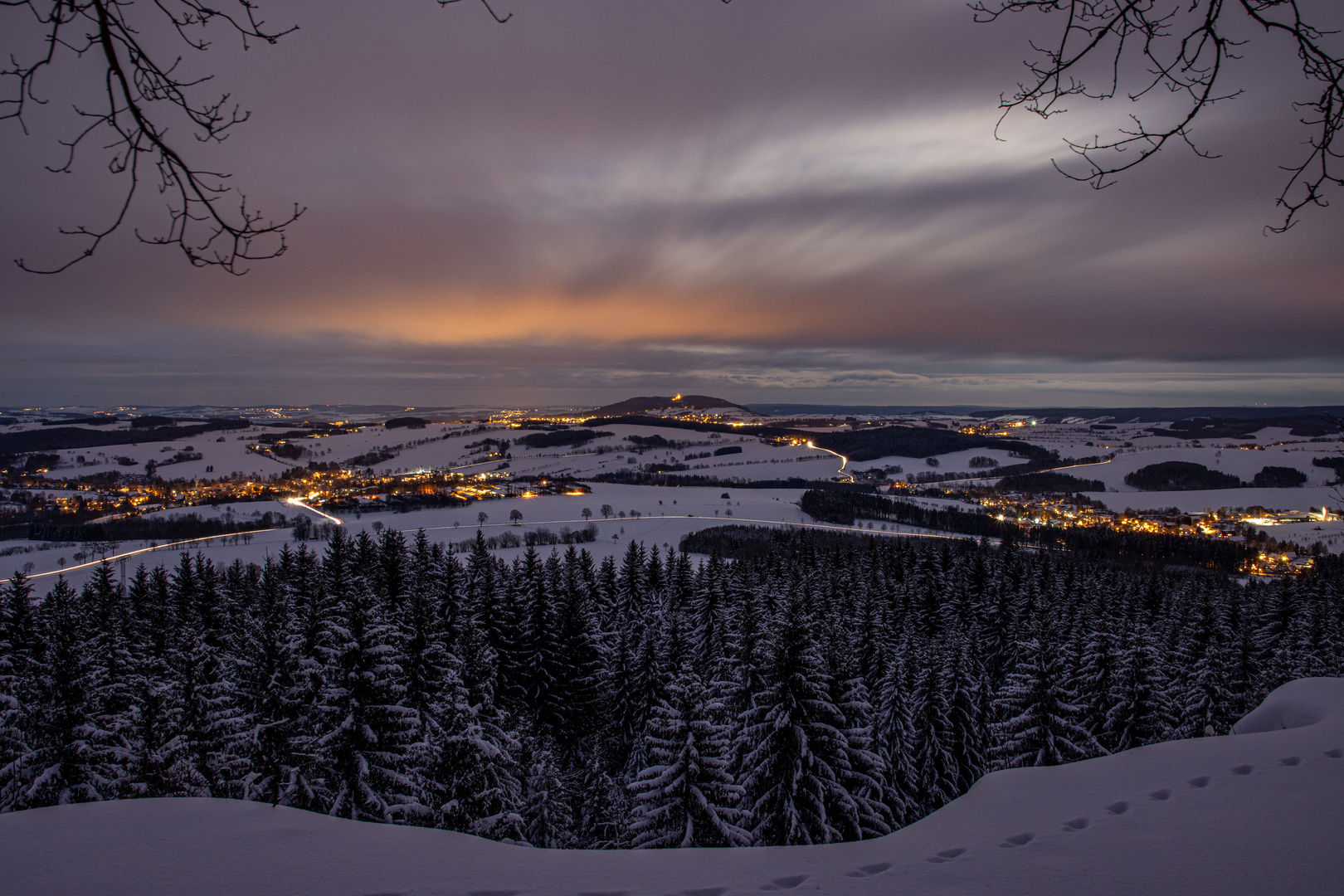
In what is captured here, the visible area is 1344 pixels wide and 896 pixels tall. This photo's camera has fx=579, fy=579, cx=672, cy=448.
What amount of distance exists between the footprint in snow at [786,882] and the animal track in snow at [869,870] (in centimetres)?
30

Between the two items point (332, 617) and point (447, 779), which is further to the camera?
point (447, 779)

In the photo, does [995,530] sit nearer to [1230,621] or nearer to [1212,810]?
[1230,621]

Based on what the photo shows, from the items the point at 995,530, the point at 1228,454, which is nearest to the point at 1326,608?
the point at 995,530

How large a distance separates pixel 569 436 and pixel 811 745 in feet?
578

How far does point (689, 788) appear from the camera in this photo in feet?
39.9

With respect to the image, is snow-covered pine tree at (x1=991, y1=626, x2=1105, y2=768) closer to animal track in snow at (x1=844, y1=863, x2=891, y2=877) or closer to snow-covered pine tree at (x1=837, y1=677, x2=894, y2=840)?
snow-covered pine tree at (x1=837, y1=677, x2=894, y2=840)

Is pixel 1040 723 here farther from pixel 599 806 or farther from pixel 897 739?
pixel 599 806

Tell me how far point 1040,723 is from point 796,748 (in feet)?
29.0

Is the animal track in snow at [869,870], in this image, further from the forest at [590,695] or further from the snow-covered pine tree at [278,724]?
the snow-covered pine tree at [278,724]

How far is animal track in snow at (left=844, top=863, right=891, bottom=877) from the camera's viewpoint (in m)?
3.65

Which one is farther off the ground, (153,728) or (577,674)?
(153,728)

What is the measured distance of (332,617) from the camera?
12.5 meters

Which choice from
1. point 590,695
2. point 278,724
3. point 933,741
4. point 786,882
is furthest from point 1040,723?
point 278,724

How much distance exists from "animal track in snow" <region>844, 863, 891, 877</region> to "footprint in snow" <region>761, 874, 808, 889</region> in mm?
299
